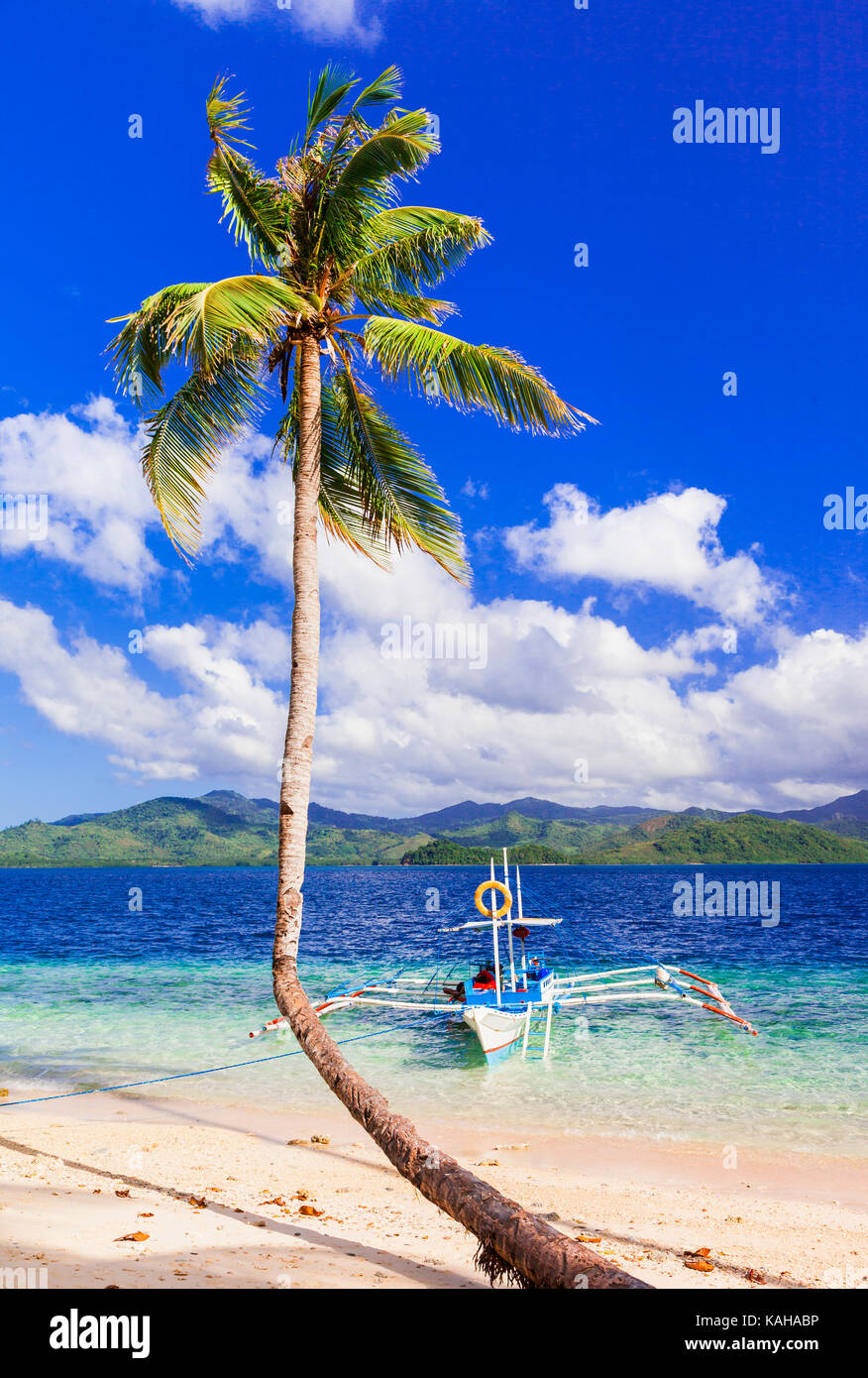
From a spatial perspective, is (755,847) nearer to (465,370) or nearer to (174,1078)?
(174,1078)

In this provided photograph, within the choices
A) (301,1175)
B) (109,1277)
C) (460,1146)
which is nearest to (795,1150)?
(460,1146)

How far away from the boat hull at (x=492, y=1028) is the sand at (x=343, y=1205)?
3.10 meters

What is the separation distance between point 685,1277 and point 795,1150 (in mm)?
5160

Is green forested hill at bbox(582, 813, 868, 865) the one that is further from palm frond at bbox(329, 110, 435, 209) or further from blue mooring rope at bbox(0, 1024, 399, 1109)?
palm frond at bbox(329, 110, 435, 209)

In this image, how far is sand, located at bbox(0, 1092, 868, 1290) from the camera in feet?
17.9

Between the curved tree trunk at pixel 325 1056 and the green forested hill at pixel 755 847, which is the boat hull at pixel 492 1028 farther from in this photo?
the green forested hill at pixel 755 847

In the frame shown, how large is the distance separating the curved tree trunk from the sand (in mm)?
1376

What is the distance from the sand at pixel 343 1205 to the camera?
5469 millimetres

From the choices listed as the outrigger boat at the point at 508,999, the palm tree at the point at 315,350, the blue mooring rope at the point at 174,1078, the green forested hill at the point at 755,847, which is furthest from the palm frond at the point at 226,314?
the green forested hill at the point at 755,847

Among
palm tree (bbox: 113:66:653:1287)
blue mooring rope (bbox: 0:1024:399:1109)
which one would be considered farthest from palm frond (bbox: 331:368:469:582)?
blue mooring rope (bbox: 0:1024:399:1109)

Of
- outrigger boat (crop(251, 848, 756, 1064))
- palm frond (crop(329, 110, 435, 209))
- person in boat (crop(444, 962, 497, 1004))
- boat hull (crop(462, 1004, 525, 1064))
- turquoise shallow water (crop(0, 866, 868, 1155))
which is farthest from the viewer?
person in boat (crop(444, 962, 497, 1004))

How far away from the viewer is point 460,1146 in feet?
32.4

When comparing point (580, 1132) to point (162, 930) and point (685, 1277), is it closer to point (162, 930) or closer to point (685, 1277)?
point (685, 1277)

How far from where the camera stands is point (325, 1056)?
5.10 m
